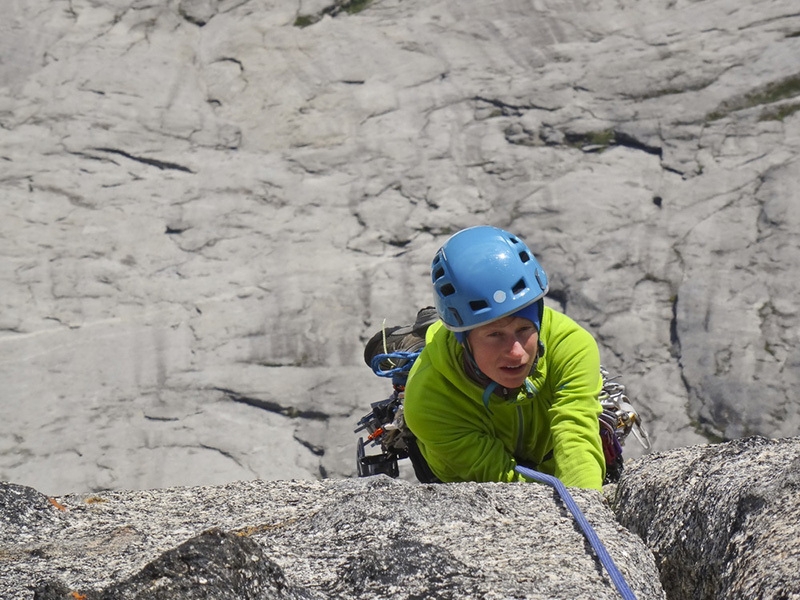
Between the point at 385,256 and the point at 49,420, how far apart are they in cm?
292

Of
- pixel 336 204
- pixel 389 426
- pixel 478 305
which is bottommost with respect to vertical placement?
pixel 336 204

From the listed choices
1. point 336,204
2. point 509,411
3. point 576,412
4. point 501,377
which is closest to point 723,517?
point 576,412

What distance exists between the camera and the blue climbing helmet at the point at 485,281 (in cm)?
269

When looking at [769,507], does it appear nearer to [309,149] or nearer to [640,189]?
[640,189]

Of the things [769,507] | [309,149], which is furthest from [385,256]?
[769,507]

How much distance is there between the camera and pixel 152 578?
1661 millimetres

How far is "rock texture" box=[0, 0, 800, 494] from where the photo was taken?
7.36 metres

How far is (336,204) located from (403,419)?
5189mm

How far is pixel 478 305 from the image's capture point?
2709 mm

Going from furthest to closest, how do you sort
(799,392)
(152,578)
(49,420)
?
1. (49,420)
2. (799,392)
3. (152,578)

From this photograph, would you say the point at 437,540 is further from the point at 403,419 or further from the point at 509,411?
the point at 403,419

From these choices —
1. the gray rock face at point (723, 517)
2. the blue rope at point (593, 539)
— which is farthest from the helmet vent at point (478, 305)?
the gray rock face at point (723, 517)

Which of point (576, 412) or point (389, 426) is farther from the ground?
point (576, 412)

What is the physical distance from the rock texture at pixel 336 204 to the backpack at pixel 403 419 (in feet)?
11.2
